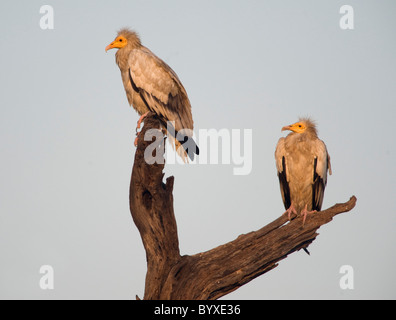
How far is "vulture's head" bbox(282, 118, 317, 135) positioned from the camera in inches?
343

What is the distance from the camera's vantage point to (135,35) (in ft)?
31.5

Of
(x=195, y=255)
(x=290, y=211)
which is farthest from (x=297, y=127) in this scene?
(x=195, y=255)

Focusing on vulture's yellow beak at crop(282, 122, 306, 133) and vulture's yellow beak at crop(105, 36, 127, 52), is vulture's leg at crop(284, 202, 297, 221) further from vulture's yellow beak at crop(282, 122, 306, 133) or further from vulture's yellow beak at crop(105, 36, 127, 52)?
vulture's yellow beak at crop(105, 36, 127, 52)

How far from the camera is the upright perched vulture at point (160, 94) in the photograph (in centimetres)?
888

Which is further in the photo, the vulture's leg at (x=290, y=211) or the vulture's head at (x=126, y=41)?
the vulture's head at (x=126, y=41)

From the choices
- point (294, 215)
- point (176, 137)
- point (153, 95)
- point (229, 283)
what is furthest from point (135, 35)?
point (229, 283)

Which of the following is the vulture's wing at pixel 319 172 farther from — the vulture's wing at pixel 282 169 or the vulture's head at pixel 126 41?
the vulture's head at pixel 126 41

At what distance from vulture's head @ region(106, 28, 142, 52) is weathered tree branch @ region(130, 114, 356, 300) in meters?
2.56

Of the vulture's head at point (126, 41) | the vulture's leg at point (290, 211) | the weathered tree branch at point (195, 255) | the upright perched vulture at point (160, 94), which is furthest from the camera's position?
the vulture's head at point (126, 41)

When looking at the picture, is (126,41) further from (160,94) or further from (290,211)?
(290,211)

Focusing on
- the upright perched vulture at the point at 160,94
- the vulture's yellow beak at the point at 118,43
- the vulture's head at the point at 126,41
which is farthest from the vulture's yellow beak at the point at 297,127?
the vulture's yellow beak at the point at 118,43
